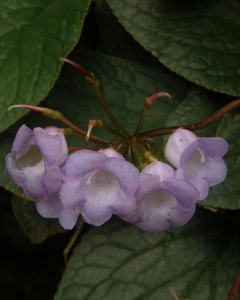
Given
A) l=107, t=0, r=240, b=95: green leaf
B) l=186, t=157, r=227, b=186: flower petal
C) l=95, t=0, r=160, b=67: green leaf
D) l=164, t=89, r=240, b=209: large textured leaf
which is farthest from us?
l=95, t=0, r=160, b=67: green leaf

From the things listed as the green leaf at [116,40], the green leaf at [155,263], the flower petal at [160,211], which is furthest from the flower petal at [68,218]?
the green leaf at [116,40]

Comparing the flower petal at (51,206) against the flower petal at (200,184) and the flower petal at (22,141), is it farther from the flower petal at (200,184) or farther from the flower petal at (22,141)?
the flower petal at (200,184)

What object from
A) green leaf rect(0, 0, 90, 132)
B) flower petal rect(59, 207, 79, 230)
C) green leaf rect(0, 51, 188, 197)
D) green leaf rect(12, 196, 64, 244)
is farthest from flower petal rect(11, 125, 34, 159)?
green leaf rect(12, 196, 64, 244)

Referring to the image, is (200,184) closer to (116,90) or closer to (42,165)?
(42,165)

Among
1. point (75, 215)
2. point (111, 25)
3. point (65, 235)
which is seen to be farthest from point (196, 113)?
point (65, 235)

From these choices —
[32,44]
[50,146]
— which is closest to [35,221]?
[32,44]

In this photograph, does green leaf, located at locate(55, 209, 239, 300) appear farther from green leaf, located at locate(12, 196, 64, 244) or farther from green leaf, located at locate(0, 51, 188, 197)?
green leaf, located at locate(0, 51, 188, 197)
